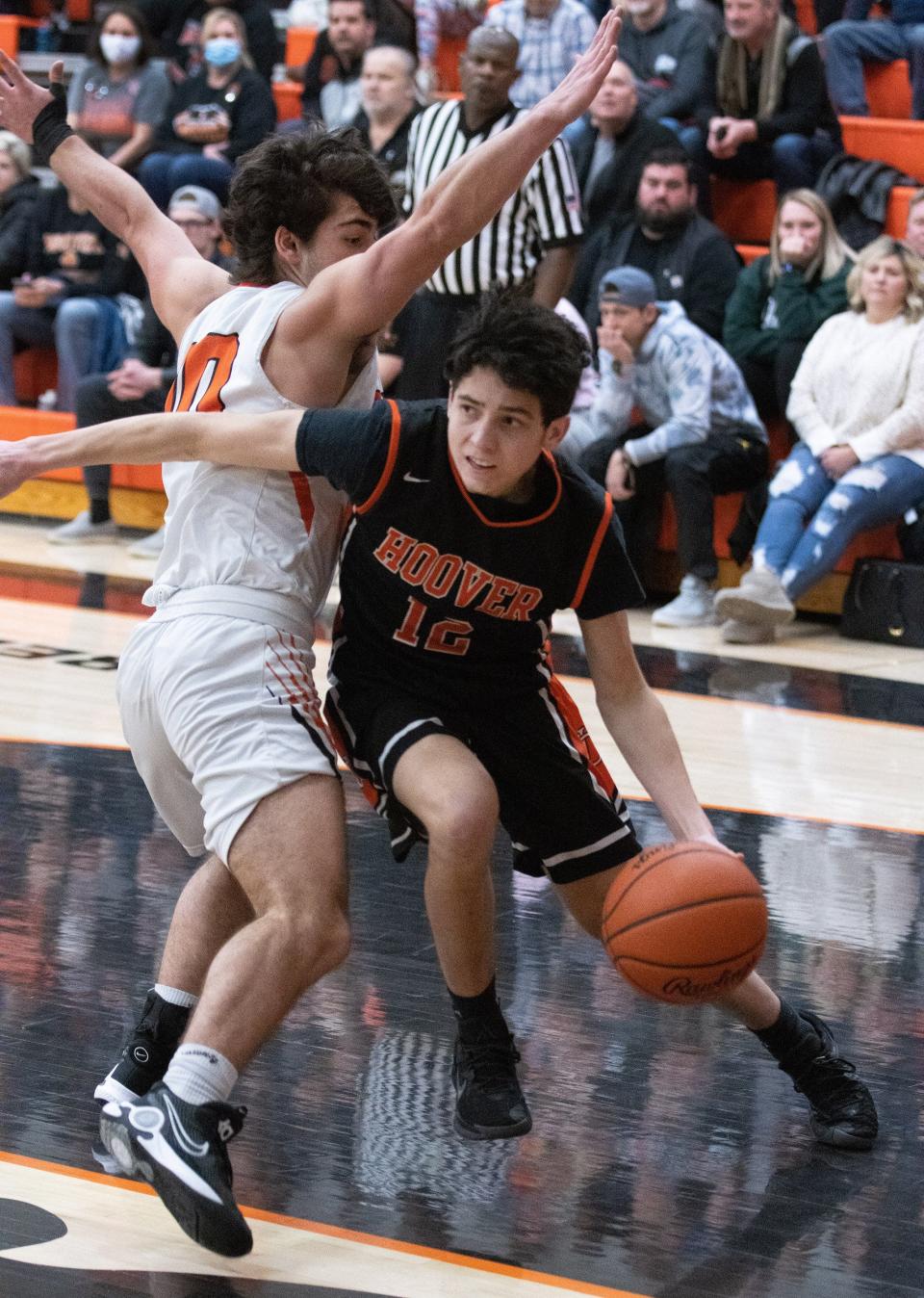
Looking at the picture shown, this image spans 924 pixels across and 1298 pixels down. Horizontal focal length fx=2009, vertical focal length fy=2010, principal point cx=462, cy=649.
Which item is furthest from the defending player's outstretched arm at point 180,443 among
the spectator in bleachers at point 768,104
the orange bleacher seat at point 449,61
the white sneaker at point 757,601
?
the orange bleacher seat at point 449,61

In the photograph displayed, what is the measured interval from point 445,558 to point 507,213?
5.41 metres

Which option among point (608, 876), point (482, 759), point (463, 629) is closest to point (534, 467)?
point (463, 629)

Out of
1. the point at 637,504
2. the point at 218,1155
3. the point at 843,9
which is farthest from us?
the point at 843,9

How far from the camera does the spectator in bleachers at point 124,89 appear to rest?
11.5m

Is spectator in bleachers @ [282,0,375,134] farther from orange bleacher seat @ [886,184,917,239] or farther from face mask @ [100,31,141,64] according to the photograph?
orange bleacher seat @ [886,184,917,239]

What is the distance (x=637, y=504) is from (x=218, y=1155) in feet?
20.8

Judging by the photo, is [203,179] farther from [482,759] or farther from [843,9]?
[482,759]

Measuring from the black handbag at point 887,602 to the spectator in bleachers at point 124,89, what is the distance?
526 centimetres

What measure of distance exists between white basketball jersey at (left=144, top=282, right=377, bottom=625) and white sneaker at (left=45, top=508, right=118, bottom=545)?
6719mm

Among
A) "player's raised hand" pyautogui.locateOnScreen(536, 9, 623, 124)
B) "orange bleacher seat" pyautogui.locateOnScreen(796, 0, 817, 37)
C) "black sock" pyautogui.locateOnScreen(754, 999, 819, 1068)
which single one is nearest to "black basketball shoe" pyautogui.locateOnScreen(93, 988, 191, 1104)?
"black sock" pyautogui.locateOnScreen(754, 999, 819, 1068)

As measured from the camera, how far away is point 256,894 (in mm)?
2971

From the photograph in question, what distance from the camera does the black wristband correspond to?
393 cm

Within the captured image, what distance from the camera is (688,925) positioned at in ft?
10.0

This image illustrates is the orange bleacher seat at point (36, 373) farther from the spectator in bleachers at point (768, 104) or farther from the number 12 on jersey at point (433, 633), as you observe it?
the number 12 on jersey at point (433, 633)
